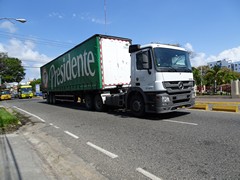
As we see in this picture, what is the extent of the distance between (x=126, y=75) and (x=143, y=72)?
11.6 ft

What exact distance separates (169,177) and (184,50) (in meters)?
6.73

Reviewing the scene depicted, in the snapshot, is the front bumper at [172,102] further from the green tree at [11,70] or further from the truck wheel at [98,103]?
the green tree at [11,70]

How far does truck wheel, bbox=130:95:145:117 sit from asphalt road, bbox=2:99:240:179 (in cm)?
118

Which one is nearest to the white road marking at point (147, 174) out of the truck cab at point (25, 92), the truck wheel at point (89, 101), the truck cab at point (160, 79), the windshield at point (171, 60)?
the truck cab at point (160, 79)

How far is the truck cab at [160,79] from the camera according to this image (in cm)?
786

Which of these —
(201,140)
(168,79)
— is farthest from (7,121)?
(201,140)

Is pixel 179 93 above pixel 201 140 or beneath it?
above

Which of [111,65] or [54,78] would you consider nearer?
[111,65]

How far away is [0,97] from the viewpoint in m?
45.2

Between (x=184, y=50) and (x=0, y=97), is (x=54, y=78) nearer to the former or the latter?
(x=184, y=50)

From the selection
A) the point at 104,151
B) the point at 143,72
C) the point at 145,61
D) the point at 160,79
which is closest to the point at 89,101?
the point at 143,72

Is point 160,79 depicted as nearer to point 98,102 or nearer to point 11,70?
point 98,102

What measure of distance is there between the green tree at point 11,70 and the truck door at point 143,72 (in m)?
62.3

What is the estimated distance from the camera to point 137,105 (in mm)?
→ 8961
